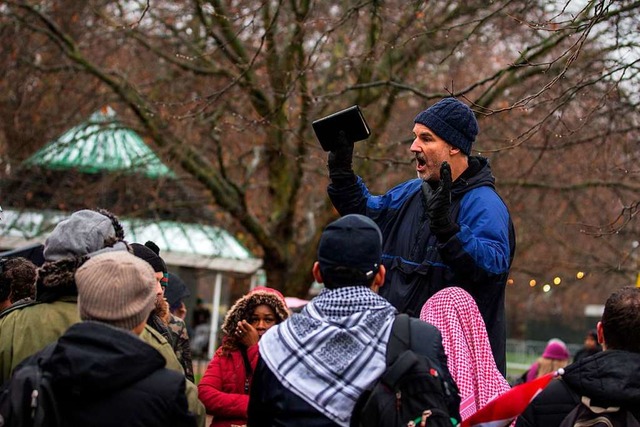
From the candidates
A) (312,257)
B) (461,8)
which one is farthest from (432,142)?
(312,257)

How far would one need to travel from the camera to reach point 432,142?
15.2 feet

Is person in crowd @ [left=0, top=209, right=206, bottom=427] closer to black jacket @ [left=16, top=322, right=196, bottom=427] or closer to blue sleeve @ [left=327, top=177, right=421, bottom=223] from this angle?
black jacket @ [left=16, top=322, right=196, bottom=427]

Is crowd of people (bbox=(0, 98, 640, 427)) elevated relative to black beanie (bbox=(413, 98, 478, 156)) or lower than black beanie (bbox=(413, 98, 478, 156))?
lower

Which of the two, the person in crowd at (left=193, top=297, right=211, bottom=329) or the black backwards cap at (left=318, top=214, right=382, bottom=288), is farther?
the person in crowd at (left=193, top=297, right=211, bottom=329)

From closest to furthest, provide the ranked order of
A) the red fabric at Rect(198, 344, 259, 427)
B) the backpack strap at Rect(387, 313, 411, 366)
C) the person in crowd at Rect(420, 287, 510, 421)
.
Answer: the backpack strap at Rect(387, 313, 411, 366) < the person in crowd at Rect(420, 287, 510, 421) < the red fabric at Rect(198, 344, 259, 427)

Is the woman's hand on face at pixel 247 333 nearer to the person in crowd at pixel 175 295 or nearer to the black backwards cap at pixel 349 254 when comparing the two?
the black backwards cap at pixel 349 254

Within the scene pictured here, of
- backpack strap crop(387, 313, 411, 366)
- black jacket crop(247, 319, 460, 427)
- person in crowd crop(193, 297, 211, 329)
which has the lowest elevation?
person in crowd crop(193, 297, 211, 329)

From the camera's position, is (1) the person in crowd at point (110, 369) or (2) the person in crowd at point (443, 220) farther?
(2) the person in crowd at point (443, 220)

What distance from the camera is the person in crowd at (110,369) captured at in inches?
132

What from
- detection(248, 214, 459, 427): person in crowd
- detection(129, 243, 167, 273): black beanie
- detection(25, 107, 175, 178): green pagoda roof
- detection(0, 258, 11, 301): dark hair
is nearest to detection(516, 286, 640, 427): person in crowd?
detection(248, 214, 459, 427): person in crowd

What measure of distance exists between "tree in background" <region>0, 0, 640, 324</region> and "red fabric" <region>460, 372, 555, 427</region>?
5924 mm

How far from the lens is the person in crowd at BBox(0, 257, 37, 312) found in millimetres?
5328

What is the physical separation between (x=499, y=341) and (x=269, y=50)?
7.57 metres

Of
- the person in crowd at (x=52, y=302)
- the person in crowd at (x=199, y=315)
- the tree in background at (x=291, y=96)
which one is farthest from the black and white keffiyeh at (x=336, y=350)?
the person in crowd at (x=199, y=315)
